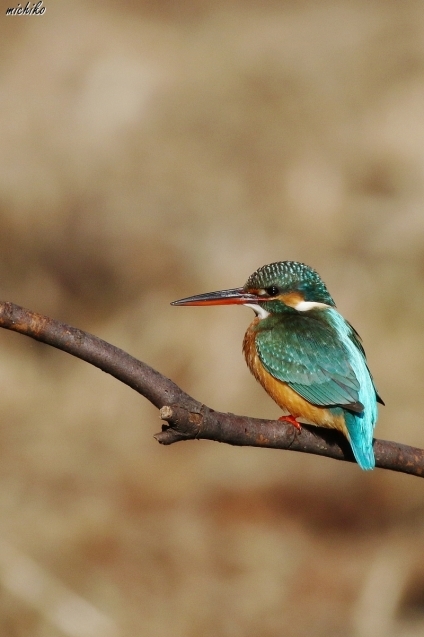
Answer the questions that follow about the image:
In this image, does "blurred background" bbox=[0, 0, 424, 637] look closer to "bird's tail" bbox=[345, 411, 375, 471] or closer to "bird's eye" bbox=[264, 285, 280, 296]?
"bird's eye" bbox=[264, 285, 280, 296]

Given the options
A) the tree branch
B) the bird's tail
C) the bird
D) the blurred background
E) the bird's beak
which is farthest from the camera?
the blurred background

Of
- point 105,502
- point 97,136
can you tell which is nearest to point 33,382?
point 105,502

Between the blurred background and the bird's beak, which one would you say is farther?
the blurred background

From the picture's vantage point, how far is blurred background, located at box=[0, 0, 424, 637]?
4.41m

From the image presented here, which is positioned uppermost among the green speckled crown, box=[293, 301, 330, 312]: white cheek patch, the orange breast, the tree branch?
the green speckled crown

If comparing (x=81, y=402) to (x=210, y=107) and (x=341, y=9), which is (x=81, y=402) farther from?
(x=341, y=9)

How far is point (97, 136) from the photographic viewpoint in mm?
5445

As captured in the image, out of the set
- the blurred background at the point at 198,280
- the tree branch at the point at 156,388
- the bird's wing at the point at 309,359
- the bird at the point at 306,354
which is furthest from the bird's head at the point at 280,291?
the blurred background at the point at 198,280

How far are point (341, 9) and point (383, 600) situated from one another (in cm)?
364

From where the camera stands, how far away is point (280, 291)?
2.88 meters

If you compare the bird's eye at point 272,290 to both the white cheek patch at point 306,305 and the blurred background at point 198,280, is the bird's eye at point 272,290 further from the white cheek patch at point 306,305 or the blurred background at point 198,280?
the blurred background at point 198,280

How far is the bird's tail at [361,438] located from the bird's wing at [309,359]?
0.21ft

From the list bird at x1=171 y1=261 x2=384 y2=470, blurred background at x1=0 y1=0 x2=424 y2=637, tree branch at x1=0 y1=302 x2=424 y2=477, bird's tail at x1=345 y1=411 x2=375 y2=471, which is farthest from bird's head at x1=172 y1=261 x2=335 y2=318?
blurred background at x1=0 y1=0 x2=424 y2=637

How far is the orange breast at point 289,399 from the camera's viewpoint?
260 cm
